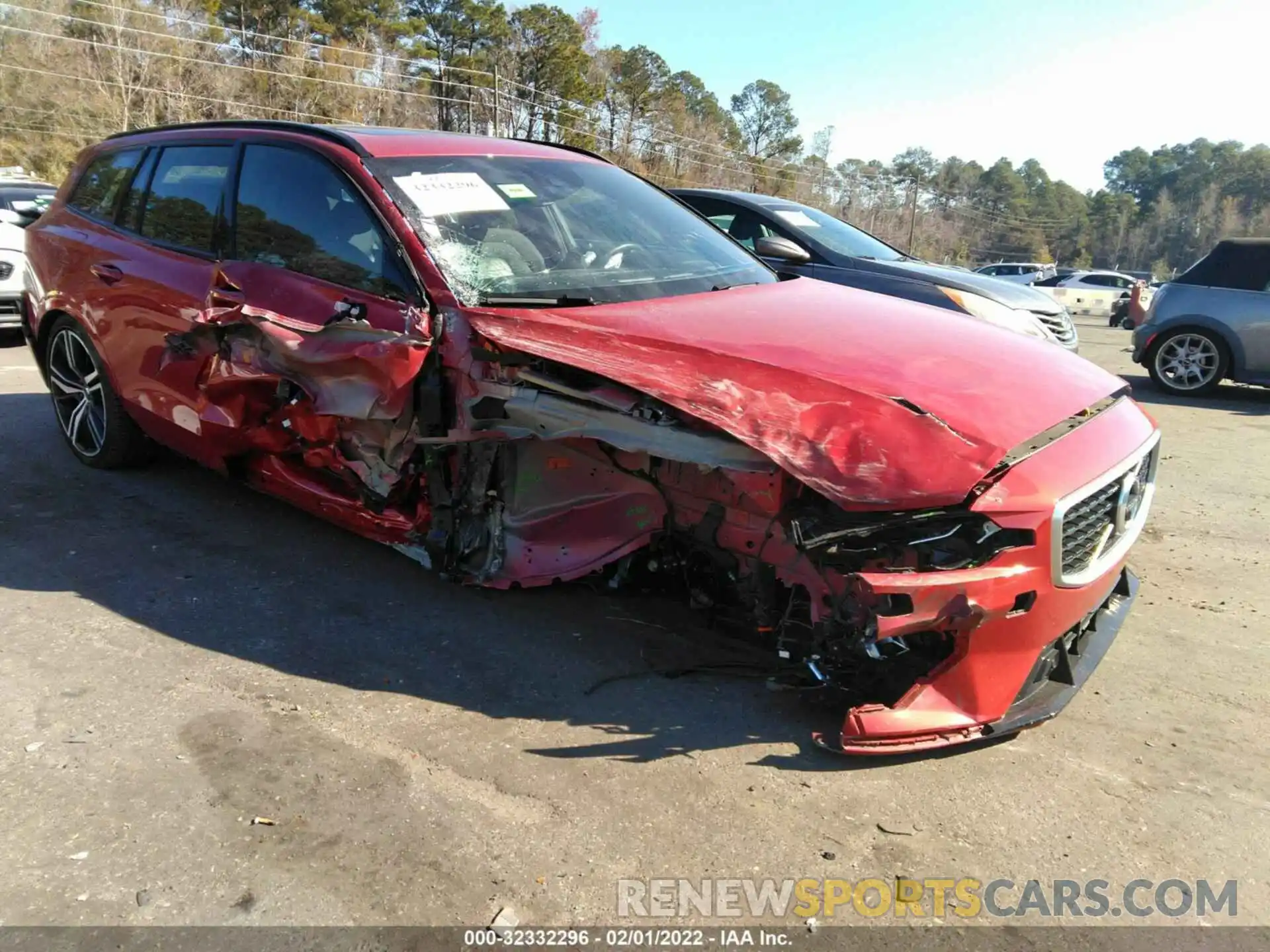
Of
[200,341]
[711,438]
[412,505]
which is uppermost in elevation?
[711,438]

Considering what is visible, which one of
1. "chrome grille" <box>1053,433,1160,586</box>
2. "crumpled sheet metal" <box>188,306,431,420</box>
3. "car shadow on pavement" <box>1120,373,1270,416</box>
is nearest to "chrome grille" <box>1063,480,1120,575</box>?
"chrome grille" <box>1053,433,1160,586</box>

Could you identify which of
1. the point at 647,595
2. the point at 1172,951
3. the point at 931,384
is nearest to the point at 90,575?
the point at 647,595

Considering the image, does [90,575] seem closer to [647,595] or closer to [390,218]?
[390,218]

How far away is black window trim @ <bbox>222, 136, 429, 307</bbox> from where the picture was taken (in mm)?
3145

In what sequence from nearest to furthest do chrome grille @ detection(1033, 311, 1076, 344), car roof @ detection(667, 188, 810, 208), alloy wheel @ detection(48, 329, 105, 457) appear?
alloy wheel @ detection(48, 329, 105, 457)
chrome grille @ detection(1033, 311, 1076, 344)
car roof @ detection(667, 188, 810, 208)

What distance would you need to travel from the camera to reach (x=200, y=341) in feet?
12.3

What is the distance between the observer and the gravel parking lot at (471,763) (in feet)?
7.06

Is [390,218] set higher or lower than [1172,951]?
higher

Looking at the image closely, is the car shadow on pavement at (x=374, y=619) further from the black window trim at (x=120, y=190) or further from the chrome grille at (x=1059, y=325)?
the chrome grille at (x=1059, y=325)

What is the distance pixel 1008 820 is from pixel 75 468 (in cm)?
506

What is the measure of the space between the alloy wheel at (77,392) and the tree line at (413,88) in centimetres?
2552

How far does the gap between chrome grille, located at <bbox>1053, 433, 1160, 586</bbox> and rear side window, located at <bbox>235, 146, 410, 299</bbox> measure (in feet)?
7.47

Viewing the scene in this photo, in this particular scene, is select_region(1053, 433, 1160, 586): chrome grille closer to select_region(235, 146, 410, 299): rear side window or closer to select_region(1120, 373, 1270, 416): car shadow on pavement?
select_region(235, 146, 410, 299): rear side window

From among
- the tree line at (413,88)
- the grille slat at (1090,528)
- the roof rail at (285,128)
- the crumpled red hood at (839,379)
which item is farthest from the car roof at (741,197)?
the tree line at (413,88)
